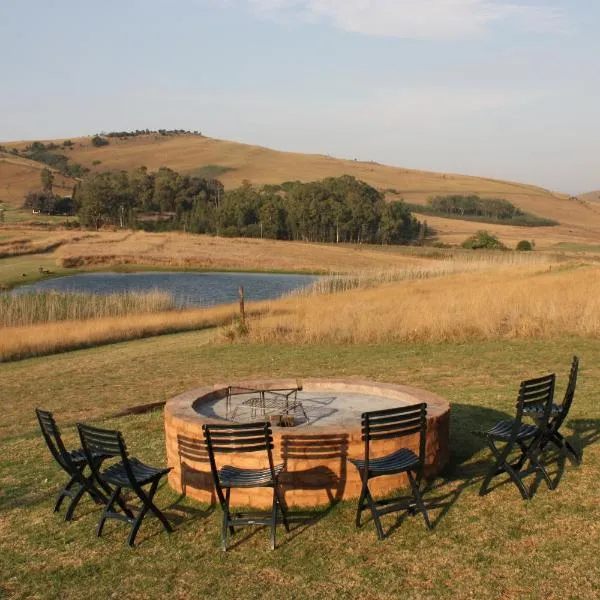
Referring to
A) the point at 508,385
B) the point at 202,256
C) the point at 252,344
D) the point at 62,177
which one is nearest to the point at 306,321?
the point at 252,344

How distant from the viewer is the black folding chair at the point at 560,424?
24.3ft

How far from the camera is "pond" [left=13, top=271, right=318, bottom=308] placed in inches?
1785

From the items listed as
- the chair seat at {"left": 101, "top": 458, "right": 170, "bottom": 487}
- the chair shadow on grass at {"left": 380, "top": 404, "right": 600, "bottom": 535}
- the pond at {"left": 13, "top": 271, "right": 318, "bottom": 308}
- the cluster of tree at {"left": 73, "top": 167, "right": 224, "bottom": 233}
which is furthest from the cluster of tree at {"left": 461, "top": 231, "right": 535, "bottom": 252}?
the chair seat at {"left": 101, "top": 458, "right": 170, "bottom": 487}

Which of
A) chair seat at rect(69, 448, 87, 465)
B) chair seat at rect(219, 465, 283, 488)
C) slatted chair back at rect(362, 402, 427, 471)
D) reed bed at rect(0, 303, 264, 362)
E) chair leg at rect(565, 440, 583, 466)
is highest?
slatted chair back at rect(362, 402, 427, 471)

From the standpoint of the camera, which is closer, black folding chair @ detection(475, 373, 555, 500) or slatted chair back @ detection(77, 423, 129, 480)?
slatted chair back @ detection(77, 423, 129, 480)

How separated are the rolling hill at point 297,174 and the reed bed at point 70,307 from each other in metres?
60.3

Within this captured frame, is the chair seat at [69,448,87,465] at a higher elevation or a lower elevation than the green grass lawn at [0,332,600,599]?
higher

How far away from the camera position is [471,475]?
7641 mm

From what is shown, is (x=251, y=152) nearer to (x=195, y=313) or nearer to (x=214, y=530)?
(x=195, y=313)

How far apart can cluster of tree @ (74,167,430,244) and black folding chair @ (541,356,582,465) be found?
→ 77.6 m

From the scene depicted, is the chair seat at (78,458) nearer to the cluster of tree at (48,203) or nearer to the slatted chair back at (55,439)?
the slatted chair back at (55,439)

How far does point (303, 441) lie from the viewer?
686 centimetres

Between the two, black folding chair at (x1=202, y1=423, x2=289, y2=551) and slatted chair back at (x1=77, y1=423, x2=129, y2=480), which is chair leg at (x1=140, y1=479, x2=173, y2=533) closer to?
slatted chair back at (x1=77, y1=423, x2=129, y2=480)

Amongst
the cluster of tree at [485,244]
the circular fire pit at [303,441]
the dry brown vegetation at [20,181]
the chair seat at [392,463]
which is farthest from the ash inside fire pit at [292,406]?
the dry brown vegetation at [20,181]
